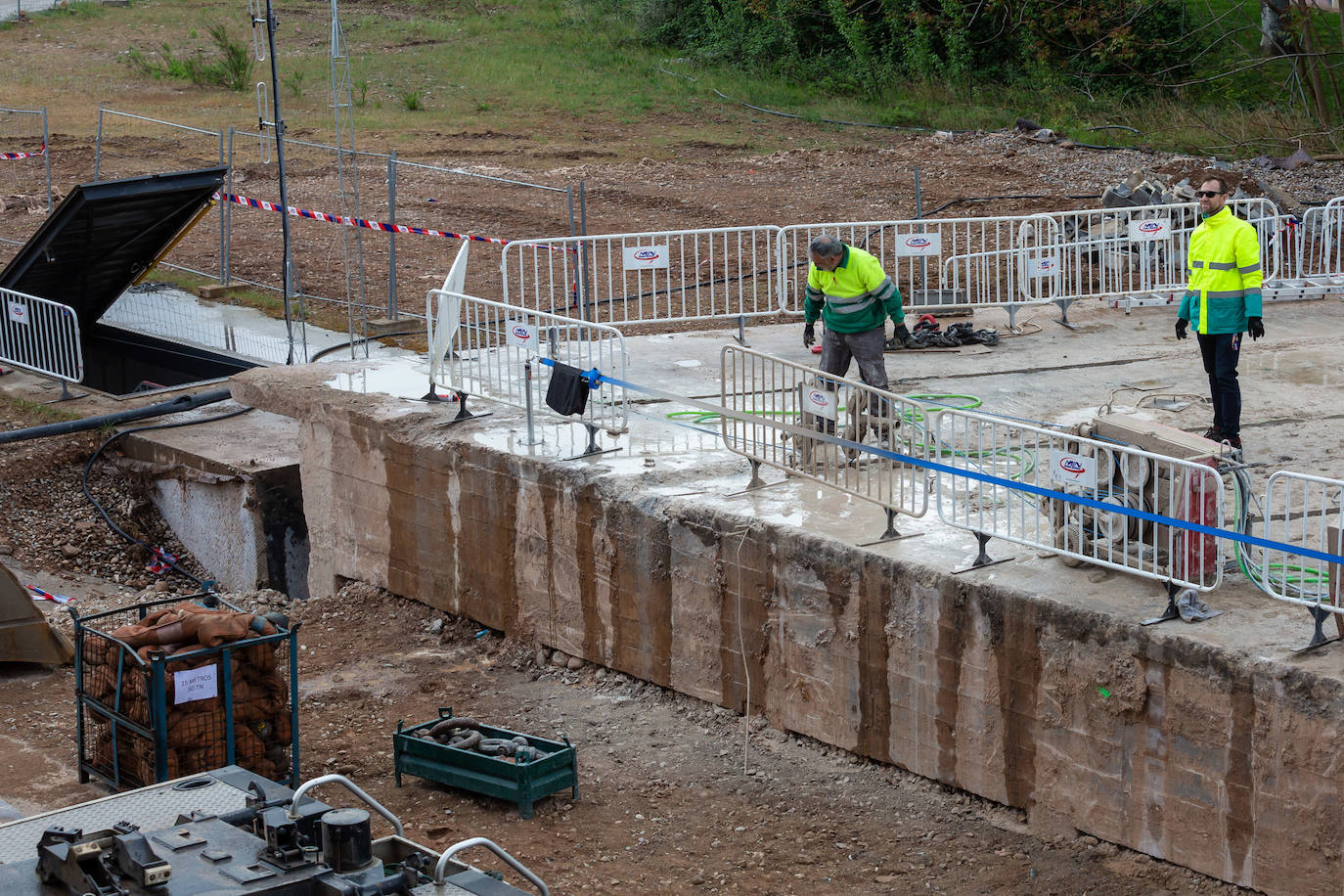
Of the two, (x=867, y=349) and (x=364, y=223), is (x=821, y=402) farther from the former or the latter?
(x=364, y=223)

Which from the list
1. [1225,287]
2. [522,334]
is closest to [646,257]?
[522,334]

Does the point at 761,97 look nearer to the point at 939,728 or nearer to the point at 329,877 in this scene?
the point at 939,728

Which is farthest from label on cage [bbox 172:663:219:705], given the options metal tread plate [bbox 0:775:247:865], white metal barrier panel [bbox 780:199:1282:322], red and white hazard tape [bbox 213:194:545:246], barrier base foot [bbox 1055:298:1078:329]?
barrier base foot [bbox 1055:298:1078:329]

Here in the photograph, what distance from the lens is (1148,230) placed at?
15.6 m

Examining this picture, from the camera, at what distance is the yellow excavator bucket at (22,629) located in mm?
11820

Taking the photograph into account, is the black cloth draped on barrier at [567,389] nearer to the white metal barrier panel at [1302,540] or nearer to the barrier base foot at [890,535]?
the barrier base foot at [890,535]

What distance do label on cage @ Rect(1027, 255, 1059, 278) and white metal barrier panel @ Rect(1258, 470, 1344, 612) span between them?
195 inches

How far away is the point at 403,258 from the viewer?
22.4 m

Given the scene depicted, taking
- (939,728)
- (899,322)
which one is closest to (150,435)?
(899,322)

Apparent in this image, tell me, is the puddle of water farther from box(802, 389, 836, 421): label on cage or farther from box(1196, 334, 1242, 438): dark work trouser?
box(1196, 334, 1242, 438): dark work trouser

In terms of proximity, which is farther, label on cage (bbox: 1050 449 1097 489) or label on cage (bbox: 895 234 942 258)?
label on cage (bbox: 895 234 942 258)

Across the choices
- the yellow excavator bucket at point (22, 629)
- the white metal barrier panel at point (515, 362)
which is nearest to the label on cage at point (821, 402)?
the white metal barrier panel at point (515, 362)

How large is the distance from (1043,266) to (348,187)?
15186mm

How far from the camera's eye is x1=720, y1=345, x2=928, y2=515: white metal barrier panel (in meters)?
9.74
